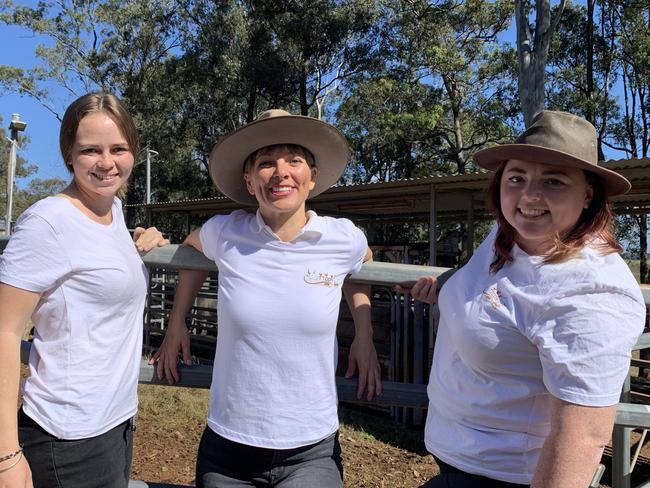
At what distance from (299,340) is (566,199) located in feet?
2.63

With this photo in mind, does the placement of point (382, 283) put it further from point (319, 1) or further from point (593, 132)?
point (319, 1)

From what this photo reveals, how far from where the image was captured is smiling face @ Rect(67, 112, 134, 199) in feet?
5.25

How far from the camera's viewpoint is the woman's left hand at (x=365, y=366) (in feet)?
5.77

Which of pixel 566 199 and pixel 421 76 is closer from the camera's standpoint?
pixel 566 199

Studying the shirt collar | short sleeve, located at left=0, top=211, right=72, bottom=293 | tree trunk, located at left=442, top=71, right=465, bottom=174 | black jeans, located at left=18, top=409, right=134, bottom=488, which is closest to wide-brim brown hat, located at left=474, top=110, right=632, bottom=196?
the shirt collar

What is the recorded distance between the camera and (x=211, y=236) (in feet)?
5.90

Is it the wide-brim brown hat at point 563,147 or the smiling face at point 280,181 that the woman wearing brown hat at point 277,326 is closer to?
the smiling face at point 280,181

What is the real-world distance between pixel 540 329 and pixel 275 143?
967 millimetres

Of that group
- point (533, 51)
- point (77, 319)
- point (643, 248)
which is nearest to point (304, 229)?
point (77, 319)

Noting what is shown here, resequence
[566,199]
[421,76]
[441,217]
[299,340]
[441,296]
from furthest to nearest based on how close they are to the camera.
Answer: [421,76]
[441,217]
[299,340]
[441,296]
[566,199]

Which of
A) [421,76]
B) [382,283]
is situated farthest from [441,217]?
[382,283]

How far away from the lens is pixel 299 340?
5.45 feet

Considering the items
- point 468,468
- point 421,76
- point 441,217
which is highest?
point 421,76

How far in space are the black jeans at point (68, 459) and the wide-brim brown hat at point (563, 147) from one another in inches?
51.4
